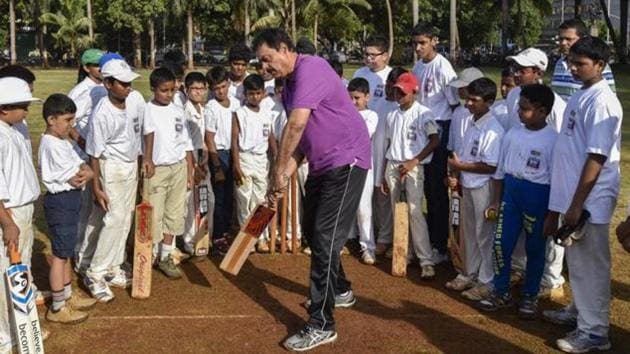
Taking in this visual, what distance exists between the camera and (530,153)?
521cm

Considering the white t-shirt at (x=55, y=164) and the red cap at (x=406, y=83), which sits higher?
the red cap at (x=406, y=83)

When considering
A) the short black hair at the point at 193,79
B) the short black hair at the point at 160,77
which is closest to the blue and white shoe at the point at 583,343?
the short black hair at the point at 160,77

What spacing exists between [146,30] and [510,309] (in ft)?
183

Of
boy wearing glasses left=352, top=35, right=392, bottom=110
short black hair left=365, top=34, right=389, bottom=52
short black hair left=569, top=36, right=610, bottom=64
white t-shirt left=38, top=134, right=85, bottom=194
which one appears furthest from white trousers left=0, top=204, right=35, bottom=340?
short black hair left=365, top=34, right=389, bottom=52

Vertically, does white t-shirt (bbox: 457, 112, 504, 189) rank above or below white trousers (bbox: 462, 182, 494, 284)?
above

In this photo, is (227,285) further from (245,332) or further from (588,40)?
(588,40)

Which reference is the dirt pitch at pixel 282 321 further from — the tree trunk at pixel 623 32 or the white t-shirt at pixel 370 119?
the tree trunk at pixel 623 32

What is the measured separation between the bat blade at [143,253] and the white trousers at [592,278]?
3335mm

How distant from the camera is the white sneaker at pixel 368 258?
686cm

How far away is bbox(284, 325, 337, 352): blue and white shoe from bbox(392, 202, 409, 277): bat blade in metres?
1.67

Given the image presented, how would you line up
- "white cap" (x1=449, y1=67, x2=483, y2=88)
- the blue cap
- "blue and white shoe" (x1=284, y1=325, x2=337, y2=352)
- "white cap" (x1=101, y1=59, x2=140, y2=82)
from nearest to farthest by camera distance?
1. "blue and white shoe" (x1=284, y1=325, x2=337, y2=352)
2. "white cap" (x1=101, y1=59, x2=140, y2=82)
3. the blue cap
4. "white cap" (x1=449, y1=67, x2=483, y2=88)

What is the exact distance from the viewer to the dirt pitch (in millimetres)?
4918

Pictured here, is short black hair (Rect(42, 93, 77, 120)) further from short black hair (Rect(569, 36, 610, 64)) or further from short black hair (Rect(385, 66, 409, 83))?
short black hair (Rect(569, 36, 610, 64))

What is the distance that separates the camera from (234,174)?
7012 mm
